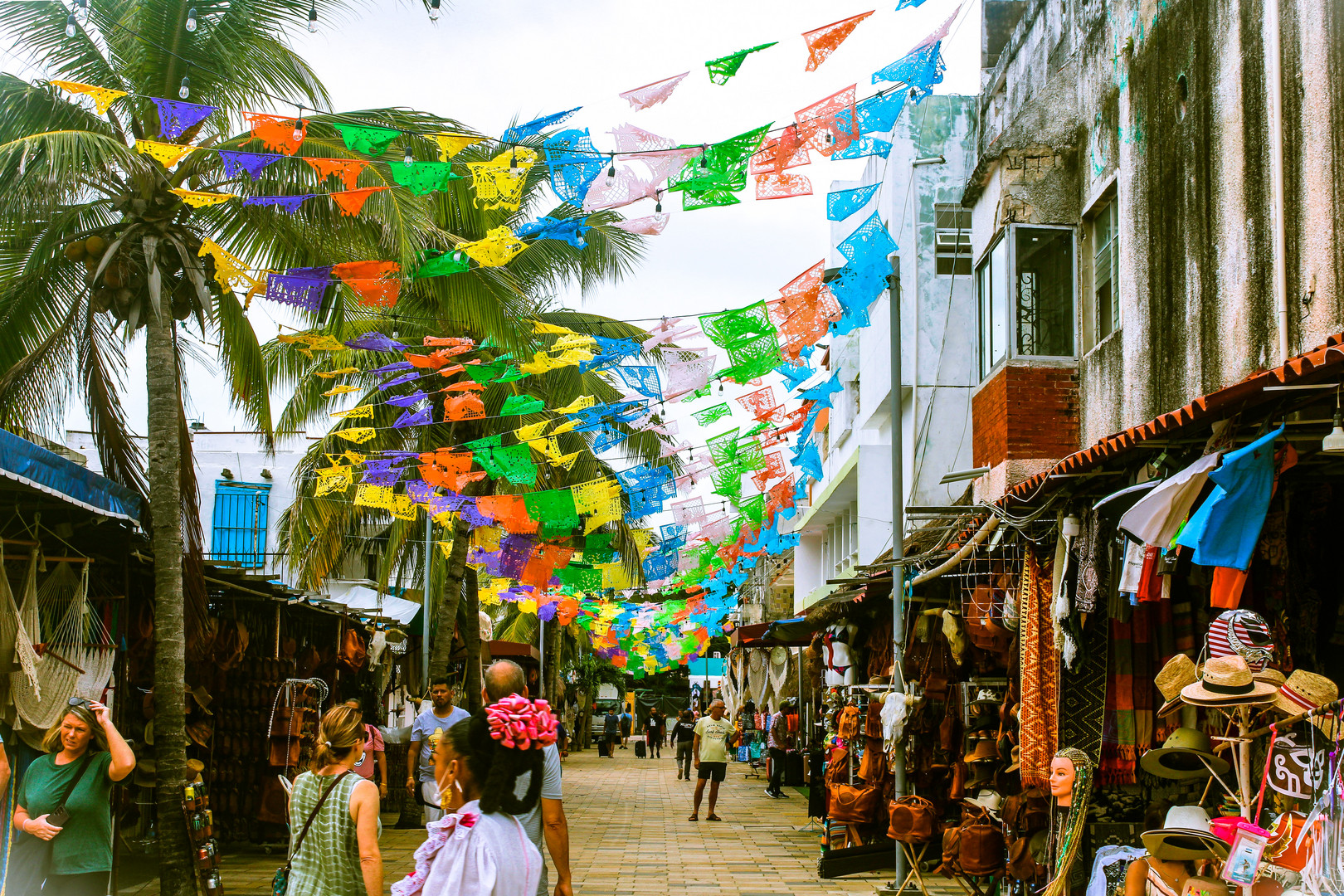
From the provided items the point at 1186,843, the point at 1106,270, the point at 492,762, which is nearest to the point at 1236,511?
the point at 1186,843

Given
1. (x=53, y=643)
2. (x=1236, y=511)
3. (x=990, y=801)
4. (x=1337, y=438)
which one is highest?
(x=1337, y=438)

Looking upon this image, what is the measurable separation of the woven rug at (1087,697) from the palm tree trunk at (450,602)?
35.5 ft

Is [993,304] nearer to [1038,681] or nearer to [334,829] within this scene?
[1038,681]

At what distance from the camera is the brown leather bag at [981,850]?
32.7 feet

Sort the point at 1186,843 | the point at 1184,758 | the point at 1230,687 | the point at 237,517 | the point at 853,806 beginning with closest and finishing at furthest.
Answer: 1. the point at 1230,687
2. the point at 1186,843
3. the point at 1184,758
4. the point at 853,806
5. the point at 237,517

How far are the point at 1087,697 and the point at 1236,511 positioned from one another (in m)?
3.44

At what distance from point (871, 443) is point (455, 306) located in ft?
38.2

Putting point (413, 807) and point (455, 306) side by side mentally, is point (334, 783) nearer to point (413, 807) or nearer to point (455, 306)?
point (455, 306)

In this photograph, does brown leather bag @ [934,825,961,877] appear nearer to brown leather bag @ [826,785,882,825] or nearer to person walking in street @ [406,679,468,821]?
brown leather bag @ [826,785,882,825]

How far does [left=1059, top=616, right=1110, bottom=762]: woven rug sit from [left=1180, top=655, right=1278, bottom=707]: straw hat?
300 centimetres

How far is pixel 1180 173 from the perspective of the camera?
1023cm

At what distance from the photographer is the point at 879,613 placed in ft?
53.2

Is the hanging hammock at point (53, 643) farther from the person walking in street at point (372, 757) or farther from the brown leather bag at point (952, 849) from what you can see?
the brown leather bag at point (952, 849)

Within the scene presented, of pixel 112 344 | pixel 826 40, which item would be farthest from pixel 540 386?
pixel 826 40
